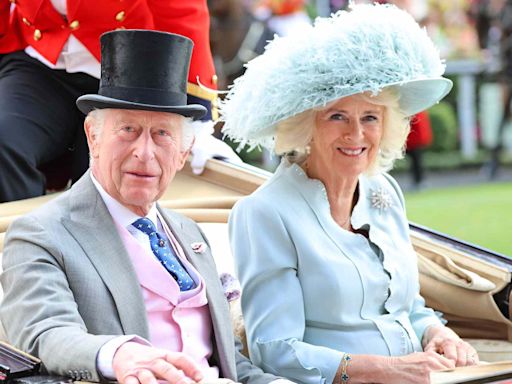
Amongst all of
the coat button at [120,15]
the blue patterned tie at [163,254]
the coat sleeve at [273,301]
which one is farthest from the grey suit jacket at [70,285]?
the coat button at [120,15]

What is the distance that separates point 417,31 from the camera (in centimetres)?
309

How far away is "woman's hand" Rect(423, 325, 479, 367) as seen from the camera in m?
3.05

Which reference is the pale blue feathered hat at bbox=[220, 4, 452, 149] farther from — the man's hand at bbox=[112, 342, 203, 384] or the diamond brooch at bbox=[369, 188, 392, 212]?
the man's hand at bbox=[112, 342, 203, 384]

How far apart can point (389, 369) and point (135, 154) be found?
83 centimetres

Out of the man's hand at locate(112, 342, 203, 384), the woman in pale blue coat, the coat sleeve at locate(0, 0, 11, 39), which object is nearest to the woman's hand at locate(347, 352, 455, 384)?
the woman in pale blue coat

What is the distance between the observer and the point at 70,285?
2.45 meters

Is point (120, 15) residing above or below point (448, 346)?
above

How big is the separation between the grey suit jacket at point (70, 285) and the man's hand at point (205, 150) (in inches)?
56.5

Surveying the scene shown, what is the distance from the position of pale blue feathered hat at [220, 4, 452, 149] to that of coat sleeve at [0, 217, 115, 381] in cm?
77

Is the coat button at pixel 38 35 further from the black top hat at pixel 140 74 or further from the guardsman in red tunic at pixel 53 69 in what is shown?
the black top hat at pixel 140 74

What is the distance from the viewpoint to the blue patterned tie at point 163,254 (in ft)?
8.65

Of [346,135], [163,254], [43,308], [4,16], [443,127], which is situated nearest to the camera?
[43,308]

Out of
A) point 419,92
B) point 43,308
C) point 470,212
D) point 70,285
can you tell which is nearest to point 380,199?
point 419,92

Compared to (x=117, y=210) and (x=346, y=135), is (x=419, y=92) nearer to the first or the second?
(x=346, y=135)
